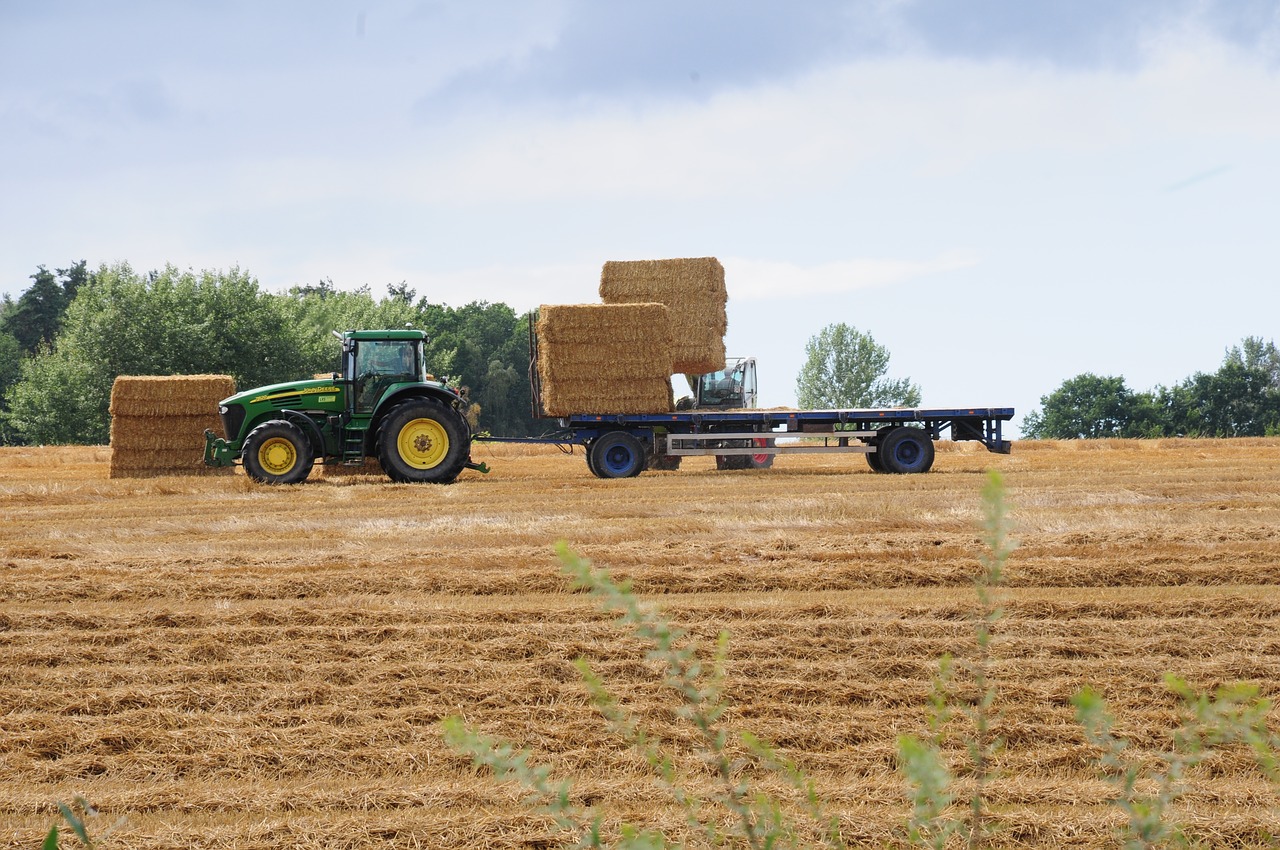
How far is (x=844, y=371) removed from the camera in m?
71.5

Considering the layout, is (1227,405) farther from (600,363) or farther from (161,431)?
(161,431)

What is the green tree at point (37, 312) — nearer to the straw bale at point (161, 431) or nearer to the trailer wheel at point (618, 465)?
the straw bale at point (161, 431)

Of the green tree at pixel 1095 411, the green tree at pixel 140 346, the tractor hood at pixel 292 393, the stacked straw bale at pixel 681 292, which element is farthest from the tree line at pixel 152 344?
the green tree at pixel 1095 411

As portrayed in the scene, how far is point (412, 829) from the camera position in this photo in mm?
4816

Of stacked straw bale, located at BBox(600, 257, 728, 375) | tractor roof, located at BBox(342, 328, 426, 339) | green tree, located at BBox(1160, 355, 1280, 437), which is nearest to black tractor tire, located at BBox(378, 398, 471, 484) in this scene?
tractor roof, located at BBox(342, 328, 426, 339)

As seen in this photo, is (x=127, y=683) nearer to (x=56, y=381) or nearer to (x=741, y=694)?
(x=741, y=694)

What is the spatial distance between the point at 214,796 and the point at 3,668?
2.73m

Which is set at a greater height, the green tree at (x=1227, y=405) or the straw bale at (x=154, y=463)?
the green tree at (x=1227, y=405)

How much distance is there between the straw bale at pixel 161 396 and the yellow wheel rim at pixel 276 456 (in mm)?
5256

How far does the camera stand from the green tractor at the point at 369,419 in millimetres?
17312

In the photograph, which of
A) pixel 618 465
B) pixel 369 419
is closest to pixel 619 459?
pixel 618 465

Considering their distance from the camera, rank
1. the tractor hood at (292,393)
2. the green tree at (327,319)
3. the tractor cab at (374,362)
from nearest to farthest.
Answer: the tractor cab at (374,362) → the tractor hood at (292,393) → the green tree at (327,319)

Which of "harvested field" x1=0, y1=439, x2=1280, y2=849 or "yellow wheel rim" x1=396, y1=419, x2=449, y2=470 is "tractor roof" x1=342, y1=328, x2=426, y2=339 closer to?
"yellow wheel rim" x1=396, y1=419, x2=449, y2=470

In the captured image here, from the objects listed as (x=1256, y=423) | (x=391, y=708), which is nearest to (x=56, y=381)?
(x=391, y=708)
